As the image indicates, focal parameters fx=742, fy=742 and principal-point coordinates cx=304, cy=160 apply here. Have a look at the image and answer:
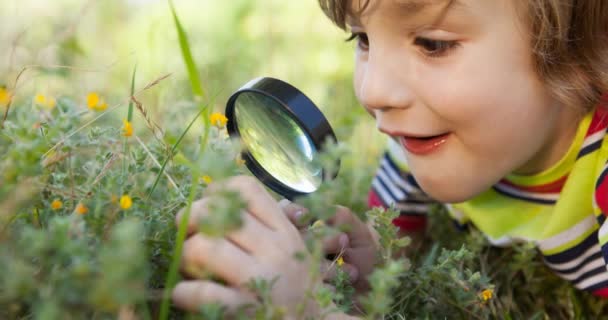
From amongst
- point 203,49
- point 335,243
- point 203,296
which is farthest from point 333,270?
point 203,49

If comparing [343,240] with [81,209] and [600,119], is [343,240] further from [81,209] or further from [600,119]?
[600,119]

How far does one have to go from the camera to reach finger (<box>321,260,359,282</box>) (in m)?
1.51

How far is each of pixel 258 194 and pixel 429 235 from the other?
4.35 feet

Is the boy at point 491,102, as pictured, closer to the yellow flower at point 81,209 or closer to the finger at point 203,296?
the finger at point 203,296

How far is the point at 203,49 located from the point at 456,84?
7.30ft

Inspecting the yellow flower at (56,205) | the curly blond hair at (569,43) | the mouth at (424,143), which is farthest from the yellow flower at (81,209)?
the mouth at (424,143)

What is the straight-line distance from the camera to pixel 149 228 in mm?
1470

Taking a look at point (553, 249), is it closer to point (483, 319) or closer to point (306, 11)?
point (483, 319)

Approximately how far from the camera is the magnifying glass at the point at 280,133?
1.64 m

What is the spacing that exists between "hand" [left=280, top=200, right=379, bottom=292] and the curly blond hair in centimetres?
52

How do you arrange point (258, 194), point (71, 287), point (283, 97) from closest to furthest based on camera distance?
point (71, 287)
point (258, 194)
point (283, 97)

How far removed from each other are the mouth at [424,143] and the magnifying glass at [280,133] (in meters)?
0.37

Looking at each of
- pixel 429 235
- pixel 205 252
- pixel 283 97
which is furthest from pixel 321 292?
pixel 429 235

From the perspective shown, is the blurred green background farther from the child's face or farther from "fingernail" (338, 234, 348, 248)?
"fingernail" (338, 234, 348, 248)
